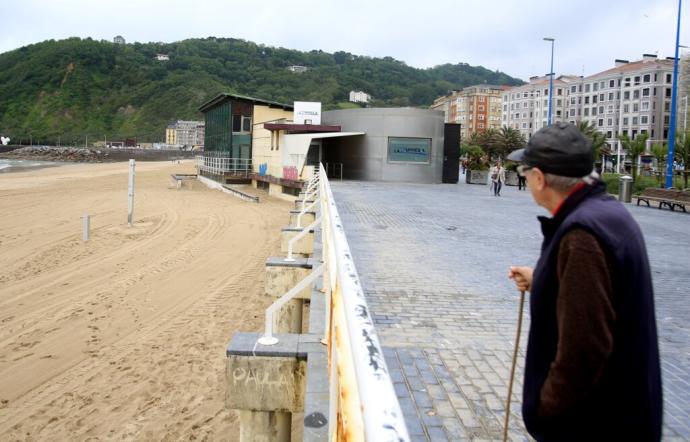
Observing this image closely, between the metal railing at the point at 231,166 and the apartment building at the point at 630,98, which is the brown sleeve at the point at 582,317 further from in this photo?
the apartment building at the point at 630,98

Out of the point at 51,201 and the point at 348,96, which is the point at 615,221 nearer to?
the point at 51,201

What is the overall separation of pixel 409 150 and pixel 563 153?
87.2ft

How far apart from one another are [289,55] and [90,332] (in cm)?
17604

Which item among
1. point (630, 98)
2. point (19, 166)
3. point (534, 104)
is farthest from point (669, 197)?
point (534, 104)

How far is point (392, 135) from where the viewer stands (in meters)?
28.4

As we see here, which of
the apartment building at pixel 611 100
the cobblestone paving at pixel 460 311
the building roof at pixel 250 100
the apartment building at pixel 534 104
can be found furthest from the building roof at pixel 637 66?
the cobblestone paving at pixel 460 311

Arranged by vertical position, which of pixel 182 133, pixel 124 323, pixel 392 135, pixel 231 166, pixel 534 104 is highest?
pixel 534 104

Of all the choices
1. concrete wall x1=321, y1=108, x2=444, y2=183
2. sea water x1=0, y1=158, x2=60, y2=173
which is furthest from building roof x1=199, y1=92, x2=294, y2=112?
sea water x1=0, y1=158, x2=60, y2=173

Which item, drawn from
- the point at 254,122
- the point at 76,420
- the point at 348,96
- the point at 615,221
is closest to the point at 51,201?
the point at 254,122

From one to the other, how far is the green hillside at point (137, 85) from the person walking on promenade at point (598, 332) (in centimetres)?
11969

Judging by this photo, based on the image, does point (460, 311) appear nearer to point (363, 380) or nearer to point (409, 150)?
point (363, 380)

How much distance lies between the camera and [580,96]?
4412 inches

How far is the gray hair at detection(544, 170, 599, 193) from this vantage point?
2.12m

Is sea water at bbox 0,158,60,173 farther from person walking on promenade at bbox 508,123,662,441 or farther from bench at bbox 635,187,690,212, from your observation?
person walking on promenade at bbox 508,123,662,441
